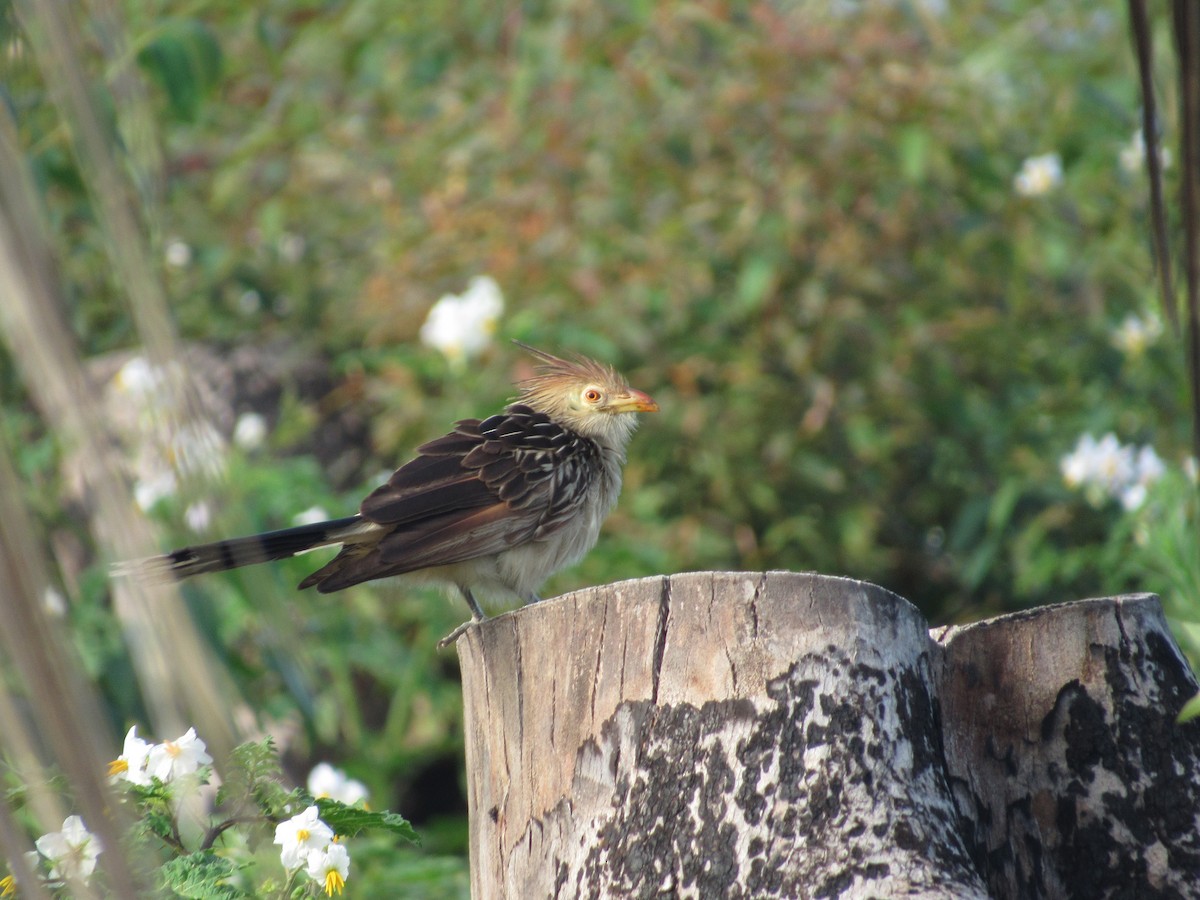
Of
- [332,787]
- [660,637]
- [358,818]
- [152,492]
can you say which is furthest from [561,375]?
[660,637]

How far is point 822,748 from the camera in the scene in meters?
2.34

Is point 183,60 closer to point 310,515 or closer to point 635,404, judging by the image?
point 310,515

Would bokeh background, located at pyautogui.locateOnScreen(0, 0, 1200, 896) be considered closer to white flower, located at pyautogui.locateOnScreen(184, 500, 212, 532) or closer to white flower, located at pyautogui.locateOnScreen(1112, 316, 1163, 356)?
white flower, located at pyautogui.locateOnScreen(1112, 316, 1163, 356)

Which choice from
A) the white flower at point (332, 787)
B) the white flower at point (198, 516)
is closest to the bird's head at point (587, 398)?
the white flower at point (332, 787)

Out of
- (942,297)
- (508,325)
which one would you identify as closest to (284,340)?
(508,325)

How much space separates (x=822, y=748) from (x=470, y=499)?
185 cm

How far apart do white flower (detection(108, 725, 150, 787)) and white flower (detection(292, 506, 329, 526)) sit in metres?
2.49

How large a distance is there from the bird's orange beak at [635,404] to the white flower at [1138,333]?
2624 mm

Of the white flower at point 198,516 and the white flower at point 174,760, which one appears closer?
the white flower at point 198,516

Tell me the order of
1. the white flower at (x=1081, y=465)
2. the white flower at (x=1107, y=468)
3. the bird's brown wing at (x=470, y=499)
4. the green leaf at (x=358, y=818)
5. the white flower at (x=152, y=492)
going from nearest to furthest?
the green leaf at (x=358, y=818), the bird's brown wing at (x=470, y=499), the white flower at (x=152, y=492), the white flower at (x=1107, y=468), the white flower at (x=1081, y=465)

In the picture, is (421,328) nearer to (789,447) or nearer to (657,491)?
(657,491)

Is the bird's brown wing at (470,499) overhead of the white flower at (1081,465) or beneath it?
overhead

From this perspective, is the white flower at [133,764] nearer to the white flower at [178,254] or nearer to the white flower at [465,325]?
the white flower at [465,325]

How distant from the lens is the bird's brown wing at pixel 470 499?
3.75 meters
